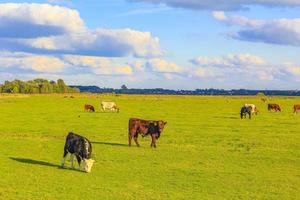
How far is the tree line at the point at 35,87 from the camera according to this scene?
544ft

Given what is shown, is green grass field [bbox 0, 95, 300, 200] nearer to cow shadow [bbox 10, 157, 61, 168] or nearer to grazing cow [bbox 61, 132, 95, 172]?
cow shadow [bbox 10, 157, 61, 168]

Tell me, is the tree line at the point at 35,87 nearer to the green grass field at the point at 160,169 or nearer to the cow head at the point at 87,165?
the green grass field at the point at 160,169

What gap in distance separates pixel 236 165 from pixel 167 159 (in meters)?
3.12

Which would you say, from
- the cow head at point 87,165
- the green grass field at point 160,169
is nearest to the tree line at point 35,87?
the green grass field at point 160,169

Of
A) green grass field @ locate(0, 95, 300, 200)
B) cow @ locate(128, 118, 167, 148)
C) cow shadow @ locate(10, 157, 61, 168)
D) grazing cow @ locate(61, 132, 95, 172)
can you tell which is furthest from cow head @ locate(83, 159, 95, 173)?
cow @ locate(128, 118, 167, 148)

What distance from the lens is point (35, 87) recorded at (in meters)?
167

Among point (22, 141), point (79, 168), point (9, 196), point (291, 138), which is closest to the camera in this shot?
point (9, 196)

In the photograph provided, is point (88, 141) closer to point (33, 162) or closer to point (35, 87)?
point (33, 162)

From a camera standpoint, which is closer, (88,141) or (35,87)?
(88,141)

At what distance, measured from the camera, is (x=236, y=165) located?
20.5 m

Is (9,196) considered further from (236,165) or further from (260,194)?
(236,165)

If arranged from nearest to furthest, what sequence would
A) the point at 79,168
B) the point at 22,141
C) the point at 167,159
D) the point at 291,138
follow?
the point at 79,168 < the point at 167,159 < the point at 22,141 < the point at 291,138

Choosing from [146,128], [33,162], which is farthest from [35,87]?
[33,162]

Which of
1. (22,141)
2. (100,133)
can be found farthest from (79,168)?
(100,133)
